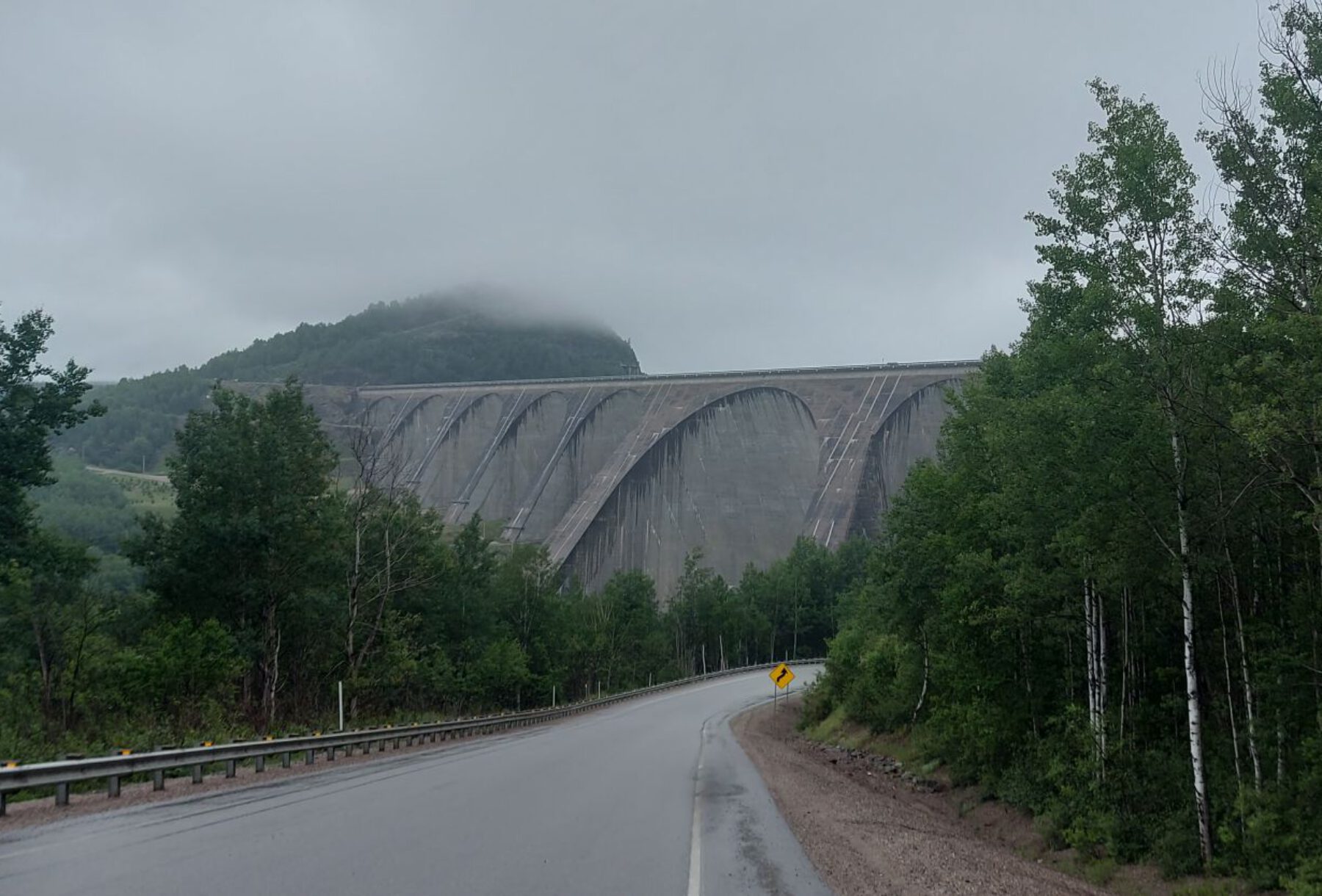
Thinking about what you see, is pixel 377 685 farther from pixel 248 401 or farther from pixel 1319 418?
pixel 1319 418

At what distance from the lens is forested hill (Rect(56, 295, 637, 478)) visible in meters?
136

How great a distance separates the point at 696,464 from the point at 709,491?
2651mm

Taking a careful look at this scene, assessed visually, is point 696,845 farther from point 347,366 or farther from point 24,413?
point 347,366

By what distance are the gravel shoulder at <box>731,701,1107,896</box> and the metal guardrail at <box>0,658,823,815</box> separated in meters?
8.04

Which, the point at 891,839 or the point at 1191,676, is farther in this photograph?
the point at 1191,676

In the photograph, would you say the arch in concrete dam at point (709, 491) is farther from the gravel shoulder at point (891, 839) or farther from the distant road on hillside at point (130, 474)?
the gravel shoulder at point (891, 839)

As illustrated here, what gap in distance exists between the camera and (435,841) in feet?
28.6

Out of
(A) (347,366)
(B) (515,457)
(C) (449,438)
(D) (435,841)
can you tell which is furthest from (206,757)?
(A) (347,366)

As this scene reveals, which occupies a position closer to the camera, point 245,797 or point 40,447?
point 245,797

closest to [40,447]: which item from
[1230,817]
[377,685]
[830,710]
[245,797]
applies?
[377,685]

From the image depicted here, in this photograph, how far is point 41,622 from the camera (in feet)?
73.7

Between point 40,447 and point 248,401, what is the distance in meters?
7.31

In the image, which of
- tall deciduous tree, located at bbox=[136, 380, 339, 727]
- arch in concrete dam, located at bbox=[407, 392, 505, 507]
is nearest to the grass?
arch in concrete dam, located at bbox=[407, 392, 505, 507]

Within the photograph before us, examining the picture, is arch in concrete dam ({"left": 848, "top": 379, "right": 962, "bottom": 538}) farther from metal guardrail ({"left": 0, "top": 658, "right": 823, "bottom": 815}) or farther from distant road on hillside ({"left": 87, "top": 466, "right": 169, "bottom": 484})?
distant road on hillside ({"left": 87, "top": 466, "right": 169, "bottom": 484})
